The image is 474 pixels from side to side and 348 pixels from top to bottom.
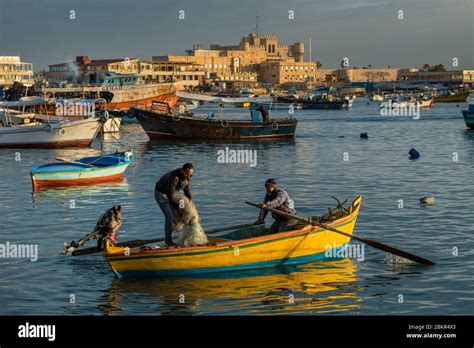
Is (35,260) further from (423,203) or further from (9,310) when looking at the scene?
(423,203)

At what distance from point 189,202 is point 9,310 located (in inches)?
158

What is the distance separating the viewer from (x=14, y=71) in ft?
416

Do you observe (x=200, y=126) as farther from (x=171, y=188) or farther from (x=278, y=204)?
(x=171, y=188)

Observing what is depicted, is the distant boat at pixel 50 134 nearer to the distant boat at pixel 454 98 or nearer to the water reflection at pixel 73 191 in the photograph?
the water reflection at pixel 73 191

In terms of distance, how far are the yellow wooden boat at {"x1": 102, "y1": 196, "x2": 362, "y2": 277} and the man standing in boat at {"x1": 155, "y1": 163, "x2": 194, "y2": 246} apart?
27.7 inches

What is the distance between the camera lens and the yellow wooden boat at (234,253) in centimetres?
1470

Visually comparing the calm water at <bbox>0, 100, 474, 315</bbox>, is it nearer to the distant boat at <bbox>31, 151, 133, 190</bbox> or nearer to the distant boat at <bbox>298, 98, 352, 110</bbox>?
the distant boat at <bbox>31, 151, 133, 190</bbox>

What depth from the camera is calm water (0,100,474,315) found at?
13617 millimetres

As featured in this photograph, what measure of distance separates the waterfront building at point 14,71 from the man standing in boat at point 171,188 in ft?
371

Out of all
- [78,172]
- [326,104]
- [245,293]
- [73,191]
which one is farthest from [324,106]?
[245,293]

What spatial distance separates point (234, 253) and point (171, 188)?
1.84 metres

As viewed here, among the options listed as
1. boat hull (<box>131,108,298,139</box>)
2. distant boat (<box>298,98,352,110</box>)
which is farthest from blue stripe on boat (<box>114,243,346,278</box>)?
distant boat (<box>298,98,352,110</box>)
